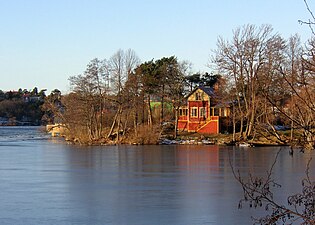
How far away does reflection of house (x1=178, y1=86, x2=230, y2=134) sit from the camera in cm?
A: 5070

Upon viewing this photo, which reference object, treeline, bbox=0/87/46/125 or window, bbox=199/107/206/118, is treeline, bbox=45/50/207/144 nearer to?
window, bbox=199/107/206/118

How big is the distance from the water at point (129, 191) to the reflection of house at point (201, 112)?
24.0 m

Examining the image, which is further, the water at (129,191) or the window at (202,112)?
the window at (202,112)

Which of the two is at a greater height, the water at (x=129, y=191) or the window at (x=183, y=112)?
the window at (x=183, y=112)

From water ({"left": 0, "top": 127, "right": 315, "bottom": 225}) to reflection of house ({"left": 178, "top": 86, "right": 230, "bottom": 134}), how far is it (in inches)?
944

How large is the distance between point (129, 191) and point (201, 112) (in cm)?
3707

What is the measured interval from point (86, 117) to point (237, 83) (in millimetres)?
12548

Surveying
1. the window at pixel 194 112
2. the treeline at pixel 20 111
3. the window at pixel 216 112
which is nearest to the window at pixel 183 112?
the window at pixel 194 112

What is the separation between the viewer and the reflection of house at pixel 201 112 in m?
50.7

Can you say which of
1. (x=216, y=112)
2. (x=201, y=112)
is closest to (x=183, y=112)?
(x=201, y=112)

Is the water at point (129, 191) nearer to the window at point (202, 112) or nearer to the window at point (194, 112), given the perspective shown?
the window at point (202, 112)

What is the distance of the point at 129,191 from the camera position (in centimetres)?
1586

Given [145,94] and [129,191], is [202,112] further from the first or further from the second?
[129,191]

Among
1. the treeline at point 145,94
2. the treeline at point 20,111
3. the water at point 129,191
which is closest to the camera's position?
the water at point 129,191
